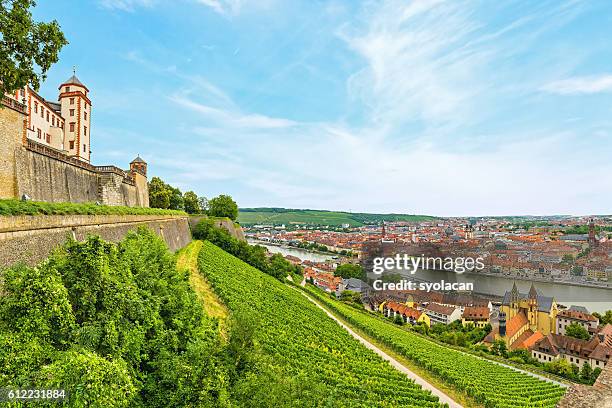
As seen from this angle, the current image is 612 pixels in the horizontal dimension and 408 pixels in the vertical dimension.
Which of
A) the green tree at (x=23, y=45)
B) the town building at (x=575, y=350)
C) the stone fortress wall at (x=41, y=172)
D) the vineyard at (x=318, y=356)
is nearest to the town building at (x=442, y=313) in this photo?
the town building at (x=575, y=350)

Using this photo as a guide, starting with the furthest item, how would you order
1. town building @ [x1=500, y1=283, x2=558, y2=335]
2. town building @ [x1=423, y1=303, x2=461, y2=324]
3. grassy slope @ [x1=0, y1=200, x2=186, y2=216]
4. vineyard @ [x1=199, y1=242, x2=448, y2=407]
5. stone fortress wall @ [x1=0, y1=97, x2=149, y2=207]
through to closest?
town building @ [x1=423, y1=303, x2=461, y2=324]
town building @ [x1=500, y1=283, x2=558, y2=335]
vineyard @ [x1=199, y1=242, x2=448, y2=407]
stone fortress wall @ [x1=0, y1=97, x2=149, y2=207]
grassy slope @ [x1=0, y1=200, x2=186, y2=216]

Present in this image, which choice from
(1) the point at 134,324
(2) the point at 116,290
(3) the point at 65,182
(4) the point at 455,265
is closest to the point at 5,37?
(2) the point at 116,290

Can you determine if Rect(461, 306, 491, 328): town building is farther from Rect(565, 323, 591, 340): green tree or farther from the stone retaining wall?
the stone retaining wall

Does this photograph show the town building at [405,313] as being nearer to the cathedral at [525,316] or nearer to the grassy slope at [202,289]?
the cathedral at [525,316]

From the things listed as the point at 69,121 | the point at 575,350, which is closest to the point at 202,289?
the point at 69,121

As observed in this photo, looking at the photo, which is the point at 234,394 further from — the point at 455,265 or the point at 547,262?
the point at 547,262

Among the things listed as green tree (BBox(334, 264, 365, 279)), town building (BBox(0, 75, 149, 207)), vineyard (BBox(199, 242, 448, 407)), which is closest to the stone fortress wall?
town building (BBox(0, 75, 149, 207))
